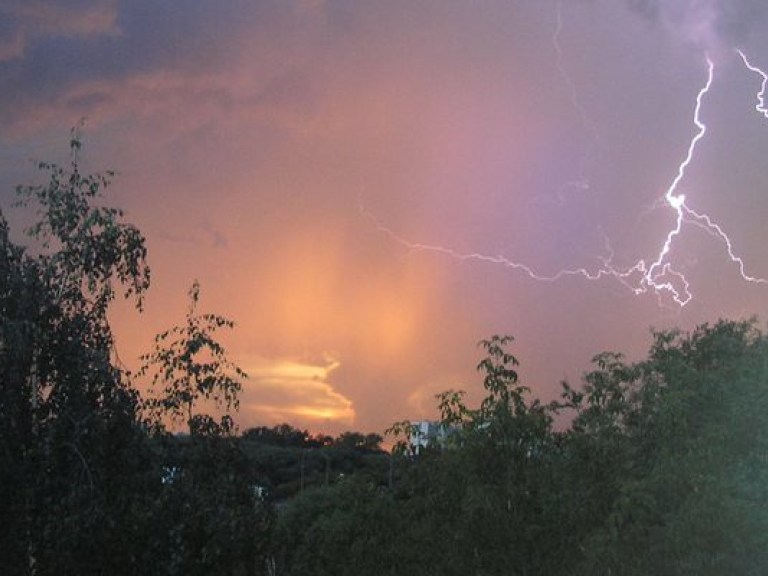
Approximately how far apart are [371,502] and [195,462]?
612cm

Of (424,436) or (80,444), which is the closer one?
(80,444)

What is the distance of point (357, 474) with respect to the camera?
1772cm

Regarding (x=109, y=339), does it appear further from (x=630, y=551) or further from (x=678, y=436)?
(x=678, y=436)

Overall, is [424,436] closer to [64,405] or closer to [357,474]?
[357,474]

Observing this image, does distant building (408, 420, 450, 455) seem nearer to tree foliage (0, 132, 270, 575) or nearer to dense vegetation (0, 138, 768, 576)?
dense vegetation (0, 138, 768, 576)

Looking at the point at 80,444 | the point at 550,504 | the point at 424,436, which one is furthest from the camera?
the point at 424,436

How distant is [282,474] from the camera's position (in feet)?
128

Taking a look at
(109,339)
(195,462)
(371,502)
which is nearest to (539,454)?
(371,502)

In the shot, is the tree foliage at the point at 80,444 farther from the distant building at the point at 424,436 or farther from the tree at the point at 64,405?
the distant building at the point at 424,436

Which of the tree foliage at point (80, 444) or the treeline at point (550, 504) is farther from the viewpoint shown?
the treeline at point (550, 504)

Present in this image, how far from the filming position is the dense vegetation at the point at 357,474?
9.01 metres

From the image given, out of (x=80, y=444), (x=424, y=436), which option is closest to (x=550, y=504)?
(x=424, y=436)

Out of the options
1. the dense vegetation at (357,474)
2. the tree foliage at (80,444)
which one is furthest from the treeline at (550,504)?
the tree foliage at (80,444)

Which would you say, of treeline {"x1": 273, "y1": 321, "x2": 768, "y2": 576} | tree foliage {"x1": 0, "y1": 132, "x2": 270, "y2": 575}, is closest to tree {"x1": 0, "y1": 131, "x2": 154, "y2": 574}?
tree foliage {"x1": 0, "y1": 132, "x2": 270, "y2": 575}
